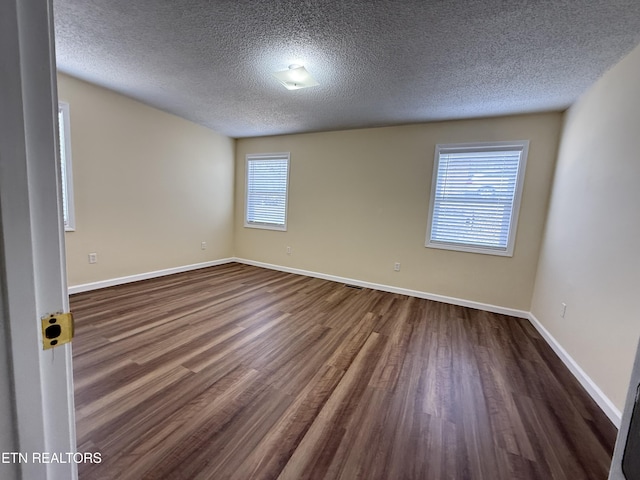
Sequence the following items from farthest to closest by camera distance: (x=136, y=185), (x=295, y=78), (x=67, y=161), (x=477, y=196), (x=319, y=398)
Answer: (x=136, y=185) < (x=477, y=196) < (x=67, y=161) < (x=295, y=78) < (x=319, y=398)

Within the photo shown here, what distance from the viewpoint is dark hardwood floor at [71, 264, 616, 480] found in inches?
51.8

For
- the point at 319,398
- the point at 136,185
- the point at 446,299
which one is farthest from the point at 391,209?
the point at 136,185

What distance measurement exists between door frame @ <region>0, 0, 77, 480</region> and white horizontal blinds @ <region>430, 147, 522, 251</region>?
3.87 metres

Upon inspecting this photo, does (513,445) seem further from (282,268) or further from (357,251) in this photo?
(282,268)

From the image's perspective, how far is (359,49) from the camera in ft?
6.94

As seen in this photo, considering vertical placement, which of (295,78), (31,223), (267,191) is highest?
(295,78)

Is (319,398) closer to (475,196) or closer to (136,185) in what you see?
(475,196)

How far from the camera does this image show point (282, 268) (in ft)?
16.6

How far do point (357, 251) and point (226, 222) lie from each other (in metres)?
2.74

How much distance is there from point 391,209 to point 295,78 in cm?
226

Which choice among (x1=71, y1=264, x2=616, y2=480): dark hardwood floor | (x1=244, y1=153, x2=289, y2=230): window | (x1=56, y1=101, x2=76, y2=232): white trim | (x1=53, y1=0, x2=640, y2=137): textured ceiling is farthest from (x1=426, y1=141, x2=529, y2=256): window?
(x1=56, y1=101, x2=76, y2=232): white trim

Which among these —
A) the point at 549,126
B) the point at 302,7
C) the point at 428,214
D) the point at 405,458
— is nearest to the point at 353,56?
the point at 302,7

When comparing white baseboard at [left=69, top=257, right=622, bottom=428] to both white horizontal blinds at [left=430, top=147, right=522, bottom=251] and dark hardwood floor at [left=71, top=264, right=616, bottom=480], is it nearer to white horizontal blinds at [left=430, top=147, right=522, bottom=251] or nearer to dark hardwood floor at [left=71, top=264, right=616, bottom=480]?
dark hardwood floor at [left=71, top=264, right=616, bottom=480]

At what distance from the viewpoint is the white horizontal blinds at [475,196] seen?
334 cm
